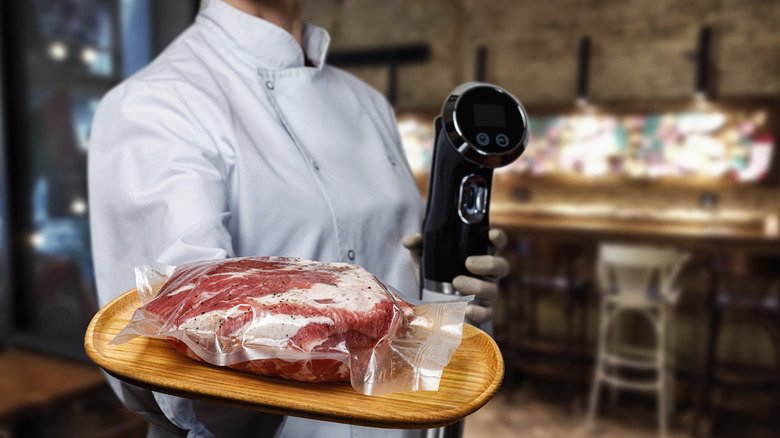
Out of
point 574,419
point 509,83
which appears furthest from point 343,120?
point 509,83

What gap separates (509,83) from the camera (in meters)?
6.43

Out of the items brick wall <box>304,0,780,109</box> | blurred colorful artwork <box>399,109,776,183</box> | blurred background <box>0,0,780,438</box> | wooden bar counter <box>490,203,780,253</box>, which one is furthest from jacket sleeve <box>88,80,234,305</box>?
brick wall <box>304,0,780,109</box>

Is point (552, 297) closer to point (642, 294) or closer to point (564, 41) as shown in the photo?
point (642, 294)

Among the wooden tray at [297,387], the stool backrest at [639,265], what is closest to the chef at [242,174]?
the wooden tray at [297,387]

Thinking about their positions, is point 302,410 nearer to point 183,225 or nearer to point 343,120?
point 183,225

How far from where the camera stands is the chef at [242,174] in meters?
0.75

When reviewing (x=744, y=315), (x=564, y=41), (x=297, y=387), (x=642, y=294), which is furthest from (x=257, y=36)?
(x=564, y=41)

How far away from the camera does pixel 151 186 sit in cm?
77

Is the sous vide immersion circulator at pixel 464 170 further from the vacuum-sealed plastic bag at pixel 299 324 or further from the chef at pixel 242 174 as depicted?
the vacuum-sealed plastic bag at pixel 299 324

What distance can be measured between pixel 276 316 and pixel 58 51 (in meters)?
3.07

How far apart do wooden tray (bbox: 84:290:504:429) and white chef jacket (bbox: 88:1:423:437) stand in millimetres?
166

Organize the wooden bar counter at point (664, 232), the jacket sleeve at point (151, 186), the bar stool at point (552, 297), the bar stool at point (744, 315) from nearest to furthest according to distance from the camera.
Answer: the jacket sleeve at point (151, 186) → the bar stool at point (744, 315) → the wooden bar counter at point (664, 232) → the bar stool at point (552, 297)

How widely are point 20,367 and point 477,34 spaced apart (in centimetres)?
553

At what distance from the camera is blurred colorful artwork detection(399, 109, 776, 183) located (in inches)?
198
